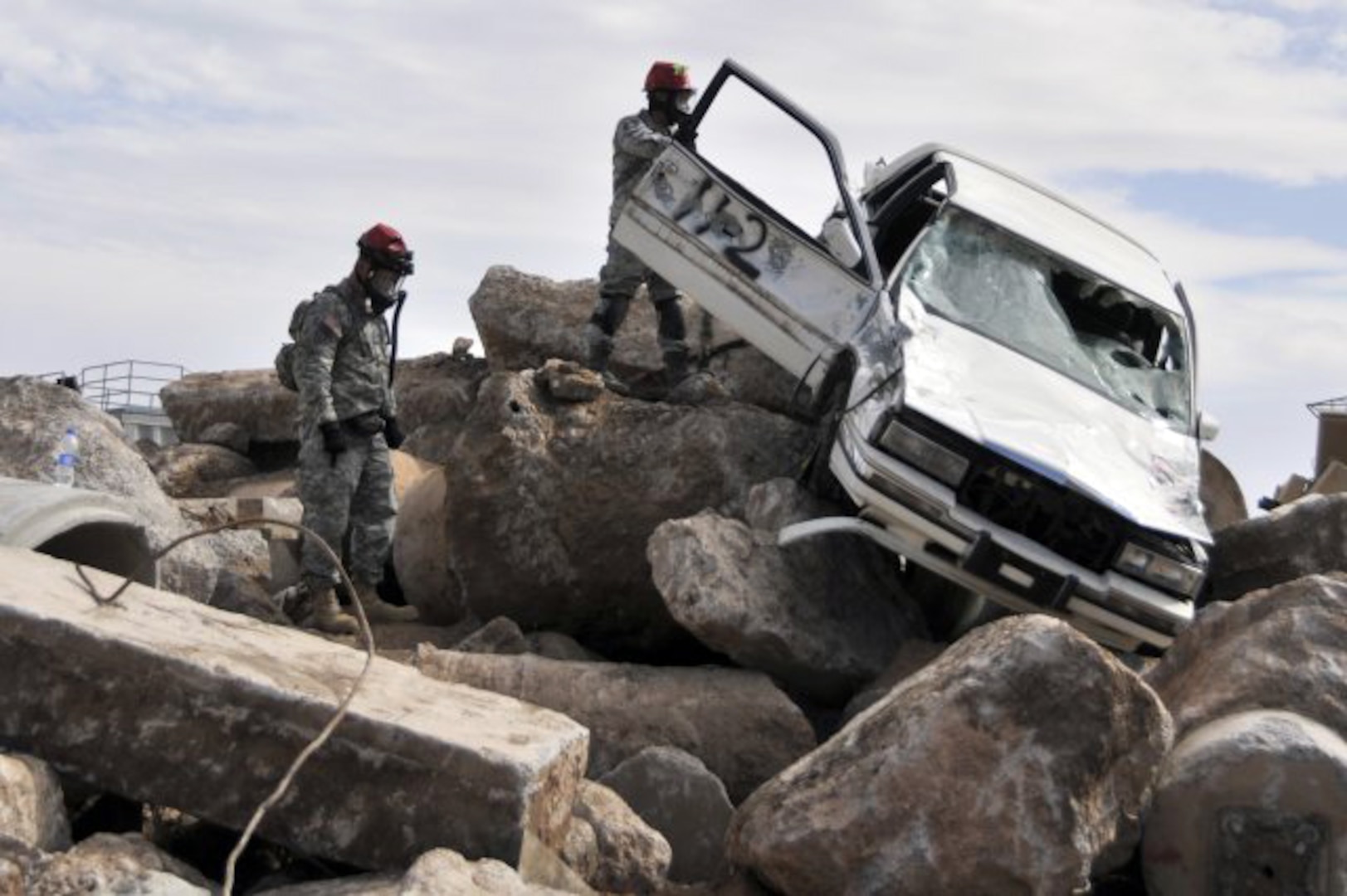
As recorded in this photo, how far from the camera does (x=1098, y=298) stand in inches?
346

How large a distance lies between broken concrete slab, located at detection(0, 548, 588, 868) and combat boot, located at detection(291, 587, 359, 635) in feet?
11.9

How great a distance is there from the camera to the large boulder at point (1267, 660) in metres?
6.05

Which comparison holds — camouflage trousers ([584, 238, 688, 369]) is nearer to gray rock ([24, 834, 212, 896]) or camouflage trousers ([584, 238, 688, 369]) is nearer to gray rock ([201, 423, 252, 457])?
gray rock ([201, 423, 252, 457])

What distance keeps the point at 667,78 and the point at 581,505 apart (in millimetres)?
2486

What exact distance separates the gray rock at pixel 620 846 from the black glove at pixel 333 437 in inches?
138

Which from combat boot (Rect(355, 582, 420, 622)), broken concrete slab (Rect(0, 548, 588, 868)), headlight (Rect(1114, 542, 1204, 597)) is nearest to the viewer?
broken concrete slab (Rect(0, 548, 588, 868))

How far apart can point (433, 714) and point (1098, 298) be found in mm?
4763

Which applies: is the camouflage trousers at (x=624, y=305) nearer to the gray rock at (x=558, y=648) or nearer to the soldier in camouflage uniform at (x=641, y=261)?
the soldier in camouflage uniform at (x=641, y=261)

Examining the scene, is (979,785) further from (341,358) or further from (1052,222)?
(341,358)

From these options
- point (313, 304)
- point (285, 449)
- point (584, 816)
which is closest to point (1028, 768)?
point (584, 816)

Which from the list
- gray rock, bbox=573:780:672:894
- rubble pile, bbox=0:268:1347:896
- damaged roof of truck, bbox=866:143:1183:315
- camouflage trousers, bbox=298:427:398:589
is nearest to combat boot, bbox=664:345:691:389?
damaged roof of truck, bbox=866:143:1183:315

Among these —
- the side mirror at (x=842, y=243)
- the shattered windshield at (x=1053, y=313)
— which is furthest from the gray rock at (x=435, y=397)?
the shattered windshield at (x=1053, y=313)

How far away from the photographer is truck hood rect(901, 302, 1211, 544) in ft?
23.2

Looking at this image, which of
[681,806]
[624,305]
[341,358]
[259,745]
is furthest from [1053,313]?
[259,745]
